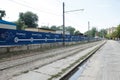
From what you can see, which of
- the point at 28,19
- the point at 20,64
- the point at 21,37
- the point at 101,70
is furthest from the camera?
the point at 28,19

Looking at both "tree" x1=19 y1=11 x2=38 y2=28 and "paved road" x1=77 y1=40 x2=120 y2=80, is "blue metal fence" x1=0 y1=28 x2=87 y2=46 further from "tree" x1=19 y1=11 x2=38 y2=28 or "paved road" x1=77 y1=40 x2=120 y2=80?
"tree" x1=19 y1=11 x2=38 y2=28

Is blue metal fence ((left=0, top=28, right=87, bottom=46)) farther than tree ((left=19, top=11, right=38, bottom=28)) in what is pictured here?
No

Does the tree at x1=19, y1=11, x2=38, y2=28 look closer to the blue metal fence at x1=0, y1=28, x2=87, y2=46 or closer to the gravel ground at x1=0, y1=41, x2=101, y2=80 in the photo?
the blue metal fence at x1=0, y1=28, x2=87, y2=46

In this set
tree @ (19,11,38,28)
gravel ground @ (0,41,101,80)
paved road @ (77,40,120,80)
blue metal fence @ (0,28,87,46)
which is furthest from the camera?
tree @ (19,11,38,28)

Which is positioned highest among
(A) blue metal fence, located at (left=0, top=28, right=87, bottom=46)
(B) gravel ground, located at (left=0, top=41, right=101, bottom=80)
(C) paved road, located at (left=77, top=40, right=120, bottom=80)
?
(A) blue metal fence, located at (left=0, top=28, right=87, bottom=46)

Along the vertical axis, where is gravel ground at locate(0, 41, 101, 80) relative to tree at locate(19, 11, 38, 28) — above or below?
below

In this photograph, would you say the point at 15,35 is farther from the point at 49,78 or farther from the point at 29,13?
the point at 29,13

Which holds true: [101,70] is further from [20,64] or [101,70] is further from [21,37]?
[21,37]

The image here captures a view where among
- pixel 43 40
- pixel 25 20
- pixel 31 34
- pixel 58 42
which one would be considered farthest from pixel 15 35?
pixel 25 20

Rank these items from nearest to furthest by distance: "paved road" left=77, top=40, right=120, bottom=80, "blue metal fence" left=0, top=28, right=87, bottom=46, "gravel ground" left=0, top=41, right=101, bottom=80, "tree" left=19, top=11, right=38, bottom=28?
"paved road" left=77, top=40, right=120, bottom=80, "gravel ground" left=0, top=41, right=101, bottom=80, "blue metal fence" left=0, top=28, right=87, bottom=46, "tree" left=19, top=11, right=38, bottom=28

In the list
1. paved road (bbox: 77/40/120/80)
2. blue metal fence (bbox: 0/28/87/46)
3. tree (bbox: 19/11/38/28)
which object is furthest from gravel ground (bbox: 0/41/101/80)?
→ tree (bbox: 19/11/38/28)

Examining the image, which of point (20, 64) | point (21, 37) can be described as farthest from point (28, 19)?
point (20, 64)

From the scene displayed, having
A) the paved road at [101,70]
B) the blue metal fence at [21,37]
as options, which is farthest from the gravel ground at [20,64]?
the blue metal fence at [21,37]

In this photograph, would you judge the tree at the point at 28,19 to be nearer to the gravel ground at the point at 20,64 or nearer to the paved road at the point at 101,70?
the gravel ground at the point at 20,64
